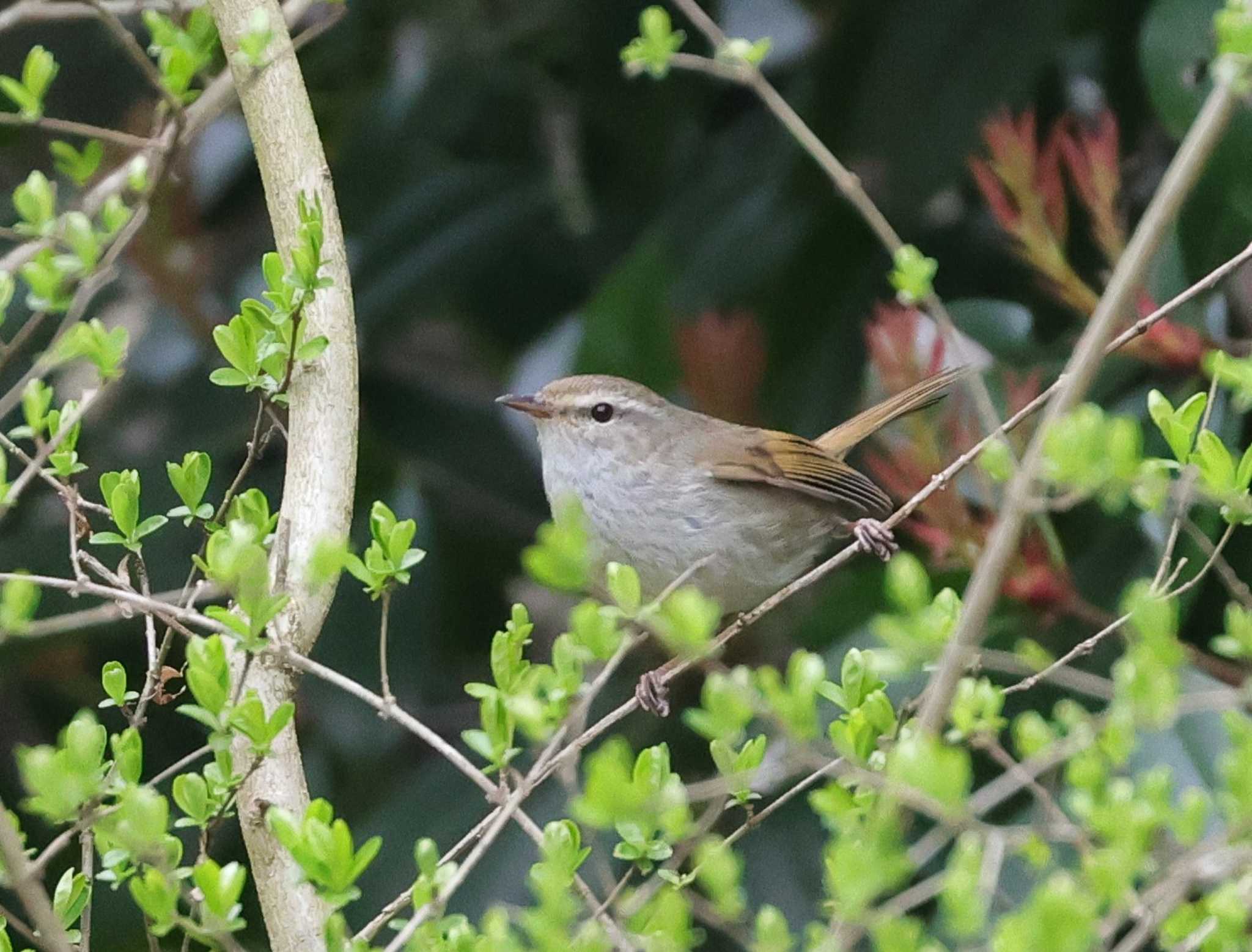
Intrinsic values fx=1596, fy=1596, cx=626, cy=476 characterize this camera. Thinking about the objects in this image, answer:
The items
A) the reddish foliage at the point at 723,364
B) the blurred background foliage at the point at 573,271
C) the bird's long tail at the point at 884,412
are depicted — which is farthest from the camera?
the reddish foliage at the point at 723,364

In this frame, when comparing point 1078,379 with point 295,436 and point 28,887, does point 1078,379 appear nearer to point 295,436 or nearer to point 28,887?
point 28,887

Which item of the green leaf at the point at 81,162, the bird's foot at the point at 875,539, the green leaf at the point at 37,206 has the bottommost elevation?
the bird's foot at the point at 875,539

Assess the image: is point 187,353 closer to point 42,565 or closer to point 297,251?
point 42,565

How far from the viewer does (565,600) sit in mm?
4742

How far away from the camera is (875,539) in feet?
9.97

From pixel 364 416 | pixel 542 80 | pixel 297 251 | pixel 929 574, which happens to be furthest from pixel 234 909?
pixel 542 80

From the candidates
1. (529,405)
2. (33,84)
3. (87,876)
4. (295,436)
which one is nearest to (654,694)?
(529,405)

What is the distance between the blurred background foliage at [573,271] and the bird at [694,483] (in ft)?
0.45

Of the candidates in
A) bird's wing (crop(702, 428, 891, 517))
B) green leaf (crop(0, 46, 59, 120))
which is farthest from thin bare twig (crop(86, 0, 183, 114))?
bird's wing (crop(702, 428, 891, 517))

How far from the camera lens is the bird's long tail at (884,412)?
3066 mm

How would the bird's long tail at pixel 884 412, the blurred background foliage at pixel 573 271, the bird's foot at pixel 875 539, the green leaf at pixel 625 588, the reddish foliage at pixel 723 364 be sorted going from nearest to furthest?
1. the green leaf at pixel 625 588
2. the bird's foot at pixel 875 539
3. the bird's long tail at pixel 884 412
4. the blurred background foliage at pixel 573 271
5. the reddish foliage at pixel 723 364

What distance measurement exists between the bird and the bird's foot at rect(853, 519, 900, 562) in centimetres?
1

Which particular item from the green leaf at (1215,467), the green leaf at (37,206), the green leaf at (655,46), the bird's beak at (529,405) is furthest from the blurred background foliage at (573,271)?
the green leaf at (37,206)

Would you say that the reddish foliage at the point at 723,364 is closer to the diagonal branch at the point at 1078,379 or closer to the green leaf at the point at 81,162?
the green leaf at the point at 81,162
